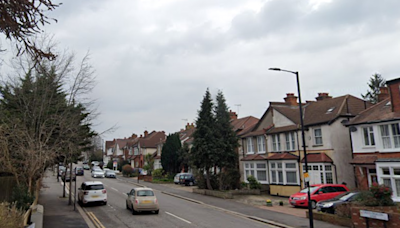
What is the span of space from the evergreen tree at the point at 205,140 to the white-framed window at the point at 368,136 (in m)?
12.7

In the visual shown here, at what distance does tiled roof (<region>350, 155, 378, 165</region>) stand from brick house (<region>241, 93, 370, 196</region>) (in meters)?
1.91

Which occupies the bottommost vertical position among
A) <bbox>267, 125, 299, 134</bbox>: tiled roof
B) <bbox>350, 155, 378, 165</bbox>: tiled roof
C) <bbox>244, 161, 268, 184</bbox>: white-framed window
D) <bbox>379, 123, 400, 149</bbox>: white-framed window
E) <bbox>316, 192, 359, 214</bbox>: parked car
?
<bbox>316, 192, 359, 214</bbox>: parked car

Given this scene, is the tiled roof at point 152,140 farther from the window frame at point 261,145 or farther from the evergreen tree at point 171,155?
the window frame at point 261,145

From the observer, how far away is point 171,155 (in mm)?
49781

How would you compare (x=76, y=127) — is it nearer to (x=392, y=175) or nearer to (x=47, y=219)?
(x=47, y=219)

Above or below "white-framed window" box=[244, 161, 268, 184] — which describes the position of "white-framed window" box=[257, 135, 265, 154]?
above

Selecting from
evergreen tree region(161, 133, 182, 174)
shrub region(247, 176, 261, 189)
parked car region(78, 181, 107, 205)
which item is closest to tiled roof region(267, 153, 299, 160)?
shrub region(247, 176, 261, 189)

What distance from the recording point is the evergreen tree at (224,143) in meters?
30.2

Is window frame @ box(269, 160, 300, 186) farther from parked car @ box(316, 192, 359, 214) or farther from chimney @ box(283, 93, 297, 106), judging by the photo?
parked car @ box(316, 192, 359, 214)

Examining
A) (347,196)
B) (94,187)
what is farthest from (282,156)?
(94,187)

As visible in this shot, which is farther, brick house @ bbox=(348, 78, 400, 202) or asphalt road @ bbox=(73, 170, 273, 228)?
brick house @ bbox=(348, 78, 400, 202)

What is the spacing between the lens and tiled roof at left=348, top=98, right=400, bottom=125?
21541 mm

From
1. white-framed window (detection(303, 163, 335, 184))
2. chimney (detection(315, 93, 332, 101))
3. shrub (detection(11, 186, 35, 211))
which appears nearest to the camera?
shrub (detection(11, 186, 35, 211))

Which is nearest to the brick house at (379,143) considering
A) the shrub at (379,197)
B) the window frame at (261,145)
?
the shrub at (379,197)
